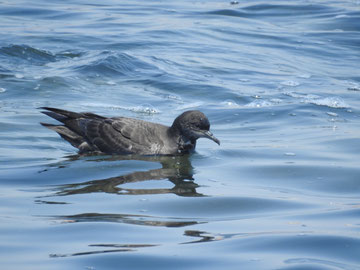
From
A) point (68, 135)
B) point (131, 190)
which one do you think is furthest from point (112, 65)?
point (131, 190)

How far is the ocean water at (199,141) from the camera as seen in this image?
16.4ft

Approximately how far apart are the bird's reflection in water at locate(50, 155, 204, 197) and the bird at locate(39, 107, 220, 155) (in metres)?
0.16

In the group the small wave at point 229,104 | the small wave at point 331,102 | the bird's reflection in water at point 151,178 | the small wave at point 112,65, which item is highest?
the small wave at point 112,65

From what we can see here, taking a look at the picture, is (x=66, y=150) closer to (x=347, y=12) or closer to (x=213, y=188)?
(x=213, y=188)

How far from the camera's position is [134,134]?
8.90 metres

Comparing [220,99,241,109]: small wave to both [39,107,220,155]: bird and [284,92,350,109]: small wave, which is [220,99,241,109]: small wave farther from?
[39,107,220,155]: bird

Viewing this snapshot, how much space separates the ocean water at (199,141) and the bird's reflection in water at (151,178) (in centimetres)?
3

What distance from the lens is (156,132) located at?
9.03 metres

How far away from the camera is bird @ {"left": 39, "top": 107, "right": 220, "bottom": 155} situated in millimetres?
8906

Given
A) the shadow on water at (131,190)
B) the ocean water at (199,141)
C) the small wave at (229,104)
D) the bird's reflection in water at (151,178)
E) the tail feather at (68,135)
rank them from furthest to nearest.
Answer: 1. the small wave at (229,104)
2. the tail feather at (68,135)
3. the bird's reflection in water at (151,178)
4. the shadow on water at (131,190)
5. the ocean water at (199,141)

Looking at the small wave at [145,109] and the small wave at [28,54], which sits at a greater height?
the small wave at [28,54]

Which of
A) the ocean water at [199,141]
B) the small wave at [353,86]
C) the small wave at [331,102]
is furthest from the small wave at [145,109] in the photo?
the small wave at [353,86]

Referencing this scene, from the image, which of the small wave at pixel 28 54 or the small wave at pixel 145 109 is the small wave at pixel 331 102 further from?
the small wave at pixel 28 54

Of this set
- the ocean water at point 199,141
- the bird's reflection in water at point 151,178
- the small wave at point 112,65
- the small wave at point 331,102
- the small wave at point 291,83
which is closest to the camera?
the ocean water at point 199,141
